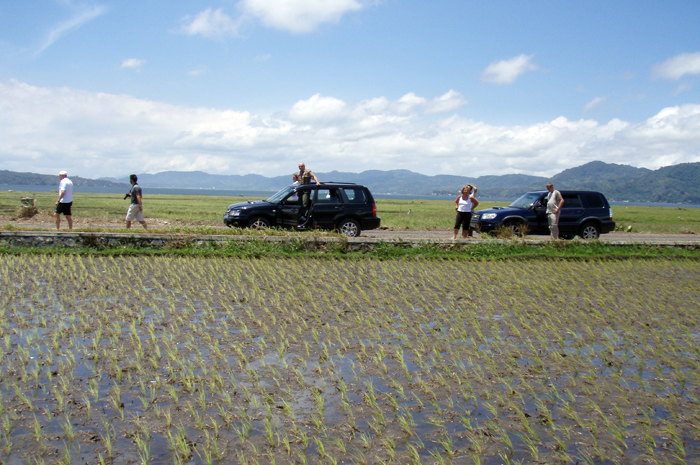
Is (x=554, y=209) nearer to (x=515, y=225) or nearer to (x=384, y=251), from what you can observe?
(x=515, y=225)

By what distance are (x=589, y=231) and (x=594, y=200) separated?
44.8 inches

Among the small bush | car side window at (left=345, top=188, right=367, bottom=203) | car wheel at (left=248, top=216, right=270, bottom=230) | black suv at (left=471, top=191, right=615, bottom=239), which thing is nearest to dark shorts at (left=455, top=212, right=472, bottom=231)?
black suv at (left=471, top=191, right=615, bottom=239)

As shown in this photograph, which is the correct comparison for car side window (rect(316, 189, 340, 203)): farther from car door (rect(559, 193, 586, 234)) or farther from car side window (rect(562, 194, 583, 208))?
car side window (rect(562, 194, 583, 208))

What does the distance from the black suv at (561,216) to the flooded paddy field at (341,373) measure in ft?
27.4

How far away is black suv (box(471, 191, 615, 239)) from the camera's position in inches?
706

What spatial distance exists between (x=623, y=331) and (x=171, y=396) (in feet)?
18.3

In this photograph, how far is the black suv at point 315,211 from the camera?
15906 mm

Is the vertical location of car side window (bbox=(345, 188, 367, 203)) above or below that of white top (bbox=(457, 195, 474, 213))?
above

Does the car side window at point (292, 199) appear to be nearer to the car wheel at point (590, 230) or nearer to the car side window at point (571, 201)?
the car side window at point (571, 201)

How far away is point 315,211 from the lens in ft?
52.0

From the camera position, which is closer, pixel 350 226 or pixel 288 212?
pixel 288 212

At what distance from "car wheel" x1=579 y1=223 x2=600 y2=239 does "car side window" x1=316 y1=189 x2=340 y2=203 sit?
8675 mm

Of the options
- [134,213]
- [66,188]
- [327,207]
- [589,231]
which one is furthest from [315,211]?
[589,231]

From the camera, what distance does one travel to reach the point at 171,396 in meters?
4.54
